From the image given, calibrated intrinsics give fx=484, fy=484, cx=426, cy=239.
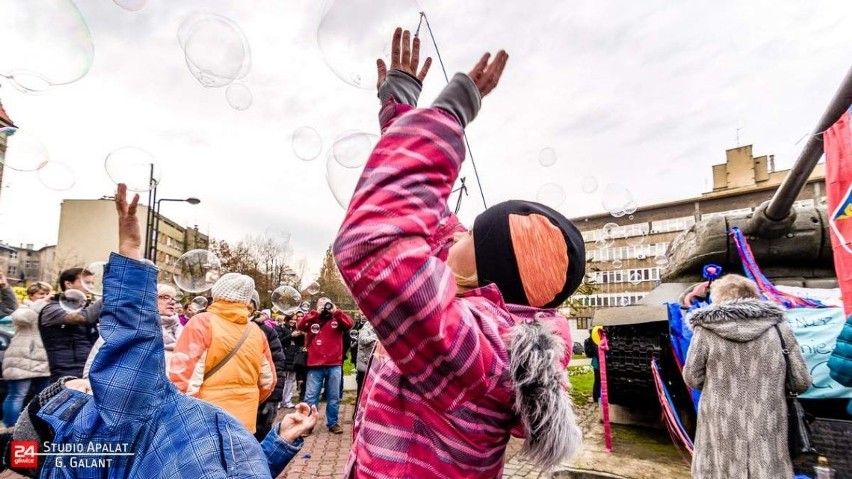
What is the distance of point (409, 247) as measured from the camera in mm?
822

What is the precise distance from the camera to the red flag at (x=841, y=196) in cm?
417

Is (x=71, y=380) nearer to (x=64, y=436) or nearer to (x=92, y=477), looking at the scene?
(x=64, y=436)

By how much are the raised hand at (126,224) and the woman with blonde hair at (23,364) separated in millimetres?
4999

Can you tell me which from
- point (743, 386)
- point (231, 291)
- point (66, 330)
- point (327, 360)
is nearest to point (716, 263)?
point (743, 386)

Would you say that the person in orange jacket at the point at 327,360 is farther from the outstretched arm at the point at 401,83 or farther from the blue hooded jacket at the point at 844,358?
the outstretched arm at the point at 401,83

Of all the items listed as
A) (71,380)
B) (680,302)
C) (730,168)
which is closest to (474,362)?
(71,380)

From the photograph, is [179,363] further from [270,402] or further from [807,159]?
[807,159]

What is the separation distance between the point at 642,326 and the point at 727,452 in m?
2.74

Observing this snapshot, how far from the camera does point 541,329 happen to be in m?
1.13

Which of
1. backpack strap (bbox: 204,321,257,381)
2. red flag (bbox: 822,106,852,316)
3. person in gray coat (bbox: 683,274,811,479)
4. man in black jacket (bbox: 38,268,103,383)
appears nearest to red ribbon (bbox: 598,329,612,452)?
person in gray coat (bbox: 683,274,811,479)

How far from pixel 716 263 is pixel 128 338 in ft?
23.0

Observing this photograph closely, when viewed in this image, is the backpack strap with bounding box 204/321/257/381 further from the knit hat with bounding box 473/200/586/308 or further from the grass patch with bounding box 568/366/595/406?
the grass patch with bounding box 568/366/595/406

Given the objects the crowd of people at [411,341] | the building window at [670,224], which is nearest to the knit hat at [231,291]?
the crowd of people at [411,341]

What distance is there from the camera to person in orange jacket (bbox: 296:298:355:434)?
7430 mm
